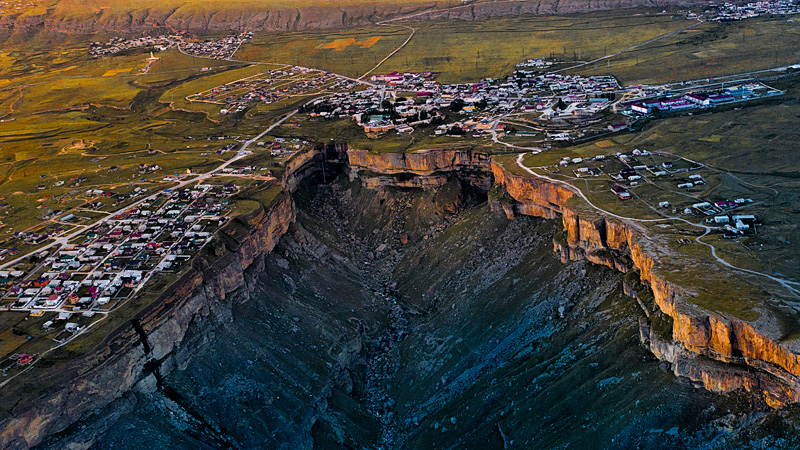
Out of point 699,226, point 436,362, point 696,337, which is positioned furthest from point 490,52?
point 696,337

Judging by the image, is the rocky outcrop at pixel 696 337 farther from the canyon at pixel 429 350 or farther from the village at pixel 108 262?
the village at pixel 108 262

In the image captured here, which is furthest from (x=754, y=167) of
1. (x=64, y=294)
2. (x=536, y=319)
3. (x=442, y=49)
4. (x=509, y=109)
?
(x=442, y=49)

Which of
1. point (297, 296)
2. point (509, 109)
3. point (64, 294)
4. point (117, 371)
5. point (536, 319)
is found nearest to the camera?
point (117, 371)

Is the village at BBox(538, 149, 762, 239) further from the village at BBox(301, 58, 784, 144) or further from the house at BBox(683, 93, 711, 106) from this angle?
the house at BBox(683, 93, 711, 106)

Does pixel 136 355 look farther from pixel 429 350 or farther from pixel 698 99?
pixel 698 99

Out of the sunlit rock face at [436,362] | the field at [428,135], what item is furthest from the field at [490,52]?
the sunlit rock face at [436,362]

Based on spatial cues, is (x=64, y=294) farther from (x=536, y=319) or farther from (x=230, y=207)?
(x=536, y=319)

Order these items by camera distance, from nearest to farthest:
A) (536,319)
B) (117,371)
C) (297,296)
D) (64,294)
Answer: (117,371)
(64,294)
(536,319)
(297,296)
